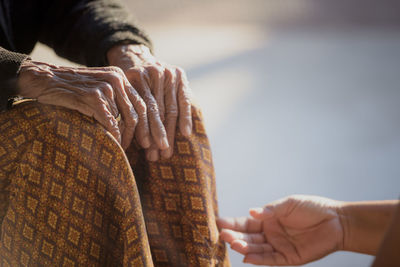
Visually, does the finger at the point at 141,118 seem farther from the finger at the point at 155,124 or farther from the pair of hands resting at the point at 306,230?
the pair of hands resting at the point at 306,230

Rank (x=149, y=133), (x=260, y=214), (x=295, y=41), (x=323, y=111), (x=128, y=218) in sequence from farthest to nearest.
A: (x=295, y=41) → (x=323, y=111) → (x=260, y=214) → (x=149, y=133) → (x=128, y=218)

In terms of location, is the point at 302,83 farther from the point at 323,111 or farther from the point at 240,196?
the point at 240,196

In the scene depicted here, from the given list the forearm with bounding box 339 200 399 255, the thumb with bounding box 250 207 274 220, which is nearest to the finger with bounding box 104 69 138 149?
the thumb with bounding box 250 207 274 220

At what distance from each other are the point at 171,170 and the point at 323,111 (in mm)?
2010

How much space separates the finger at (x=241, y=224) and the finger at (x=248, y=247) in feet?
0.14

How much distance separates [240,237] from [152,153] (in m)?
0.35

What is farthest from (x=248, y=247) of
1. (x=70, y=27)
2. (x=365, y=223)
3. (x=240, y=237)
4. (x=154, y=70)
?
(x=70, y=27)

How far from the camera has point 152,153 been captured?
88 cm

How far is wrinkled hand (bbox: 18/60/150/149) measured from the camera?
2.51 ft

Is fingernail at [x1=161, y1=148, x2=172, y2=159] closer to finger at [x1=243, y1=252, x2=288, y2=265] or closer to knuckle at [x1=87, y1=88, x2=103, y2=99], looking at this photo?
knuckle at [x1=87, y1=88, x2=103, y2=99]

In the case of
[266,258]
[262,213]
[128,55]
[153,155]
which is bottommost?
[266,258]

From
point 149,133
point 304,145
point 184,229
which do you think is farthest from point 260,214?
point 304,145

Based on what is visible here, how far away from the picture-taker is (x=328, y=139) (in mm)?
2400

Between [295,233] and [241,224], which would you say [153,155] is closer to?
[241,224]
